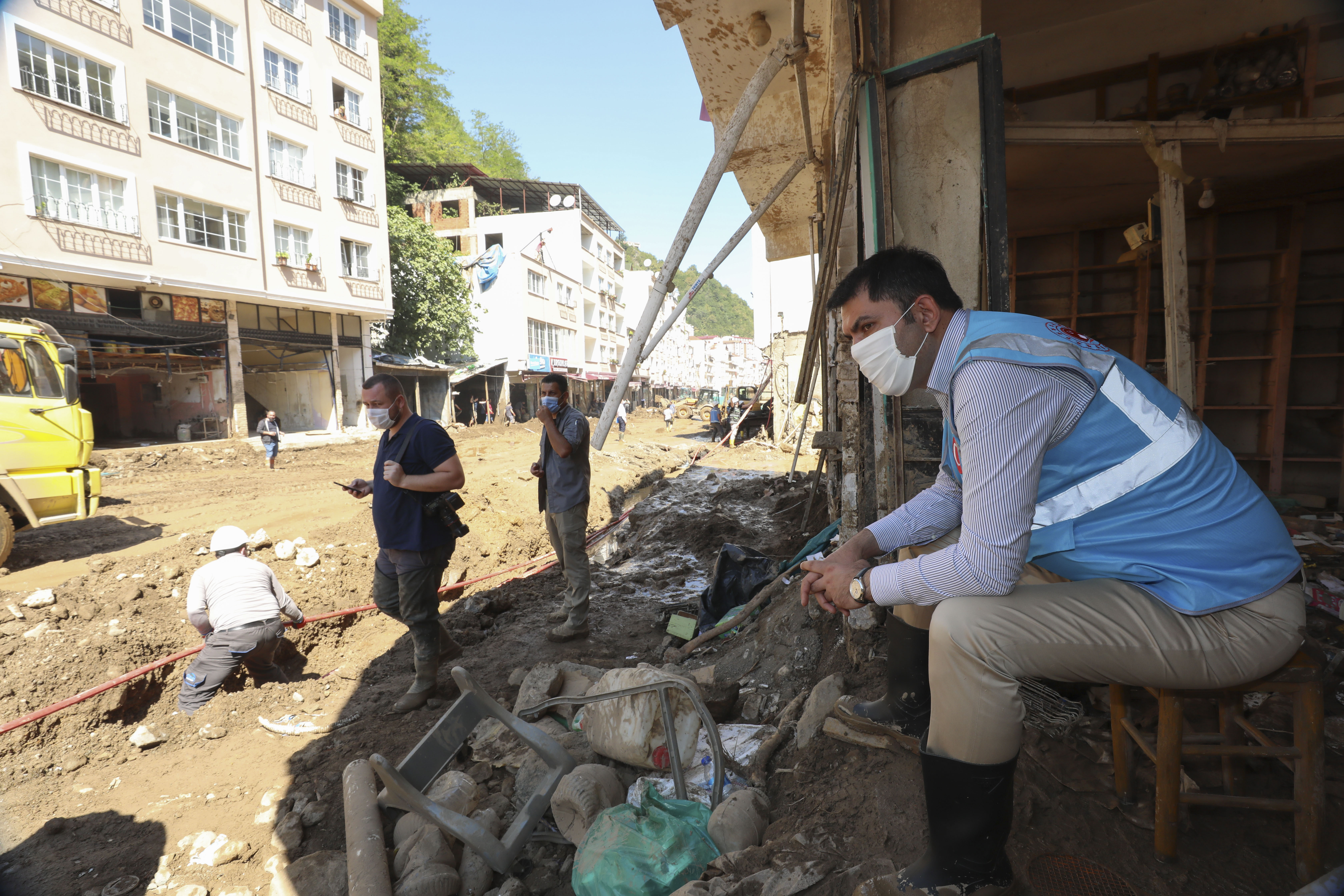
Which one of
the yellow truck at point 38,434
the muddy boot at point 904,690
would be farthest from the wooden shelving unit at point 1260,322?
the yellow truck at point 38,434

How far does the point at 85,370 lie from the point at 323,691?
16372 mm

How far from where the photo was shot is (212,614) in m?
4.57

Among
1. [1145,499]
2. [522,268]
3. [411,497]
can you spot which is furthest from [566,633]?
[522,268]

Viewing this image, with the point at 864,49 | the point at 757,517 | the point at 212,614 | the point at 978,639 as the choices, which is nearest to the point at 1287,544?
the point at 978,639

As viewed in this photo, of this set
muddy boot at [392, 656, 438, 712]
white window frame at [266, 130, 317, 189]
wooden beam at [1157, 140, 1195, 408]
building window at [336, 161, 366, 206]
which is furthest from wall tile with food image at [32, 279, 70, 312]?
wooden beam at [1157, 140, 1195, 408]

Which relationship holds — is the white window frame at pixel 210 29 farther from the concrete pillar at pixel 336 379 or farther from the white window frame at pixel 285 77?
the concrete pillar at pixel 336 379

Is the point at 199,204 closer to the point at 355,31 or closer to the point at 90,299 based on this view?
the point at 90,299

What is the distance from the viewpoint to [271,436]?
1482 cm

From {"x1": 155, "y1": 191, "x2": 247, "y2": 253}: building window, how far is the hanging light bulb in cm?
1959

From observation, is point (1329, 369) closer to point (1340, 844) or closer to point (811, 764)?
point (1340, 844)

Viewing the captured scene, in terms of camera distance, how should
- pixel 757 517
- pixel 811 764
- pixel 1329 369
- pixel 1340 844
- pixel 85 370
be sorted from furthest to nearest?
1. pixel 85 370
2. pixel 757 517
3. pixel 1329 369
4. pixel 811 764
5. pixel 1340 844

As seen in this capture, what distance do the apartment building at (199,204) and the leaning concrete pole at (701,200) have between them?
15.7 meters

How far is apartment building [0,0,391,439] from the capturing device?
43.8 feet

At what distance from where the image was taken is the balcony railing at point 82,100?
13133 millimetres
